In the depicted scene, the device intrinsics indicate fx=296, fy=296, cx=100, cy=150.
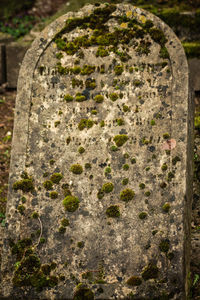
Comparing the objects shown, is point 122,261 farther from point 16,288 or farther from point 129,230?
point 16,288

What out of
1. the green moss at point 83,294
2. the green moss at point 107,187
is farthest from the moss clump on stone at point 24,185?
the green moss at point 83,294

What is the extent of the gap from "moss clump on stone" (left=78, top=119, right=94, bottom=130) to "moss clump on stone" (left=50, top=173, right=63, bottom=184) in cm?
55

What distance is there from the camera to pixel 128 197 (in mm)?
2934

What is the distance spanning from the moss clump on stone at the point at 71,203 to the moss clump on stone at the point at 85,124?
2.47 ft

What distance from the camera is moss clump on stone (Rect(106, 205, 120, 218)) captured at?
2.92m

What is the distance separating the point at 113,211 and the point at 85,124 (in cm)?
96

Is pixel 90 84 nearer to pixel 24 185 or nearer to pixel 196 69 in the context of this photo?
pixel 24 185

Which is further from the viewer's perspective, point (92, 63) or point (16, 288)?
point (92, 63)

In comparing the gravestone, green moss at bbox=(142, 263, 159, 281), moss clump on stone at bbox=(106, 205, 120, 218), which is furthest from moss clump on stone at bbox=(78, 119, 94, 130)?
green moss at bbox=(142, 263, 159, 281)

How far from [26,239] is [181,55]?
245 centimetres

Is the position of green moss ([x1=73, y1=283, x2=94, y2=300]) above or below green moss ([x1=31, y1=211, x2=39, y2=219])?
below

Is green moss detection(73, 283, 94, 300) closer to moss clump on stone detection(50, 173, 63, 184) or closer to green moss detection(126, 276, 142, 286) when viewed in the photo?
green moss detection(126, 276, 142, 286)

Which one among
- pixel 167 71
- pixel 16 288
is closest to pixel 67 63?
pixel 167 71

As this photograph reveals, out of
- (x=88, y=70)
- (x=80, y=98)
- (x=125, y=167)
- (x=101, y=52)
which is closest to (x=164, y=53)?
(x=101, y=52)
